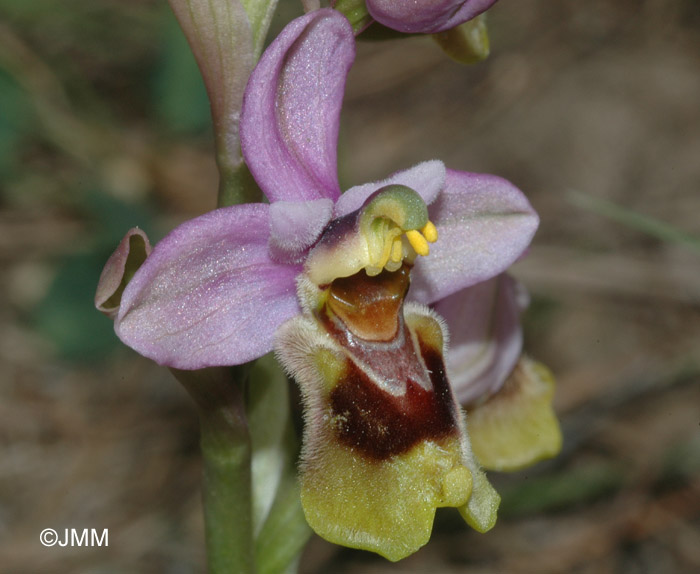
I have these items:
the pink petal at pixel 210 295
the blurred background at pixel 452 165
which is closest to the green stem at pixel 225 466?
the pink petal at pixel 210 295

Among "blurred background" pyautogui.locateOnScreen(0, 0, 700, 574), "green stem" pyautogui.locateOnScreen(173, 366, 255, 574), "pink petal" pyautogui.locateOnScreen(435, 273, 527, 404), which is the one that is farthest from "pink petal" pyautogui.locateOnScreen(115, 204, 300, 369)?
"blurred background" pyautogui.locateOnScreen(0, 0, 700, 574)

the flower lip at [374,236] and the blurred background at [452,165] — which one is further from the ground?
the flower lip at [374,236]

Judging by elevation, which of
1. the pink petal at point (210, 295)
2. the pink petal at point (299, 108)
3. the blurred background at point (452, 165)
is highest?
the pink petal at point (299, 108)

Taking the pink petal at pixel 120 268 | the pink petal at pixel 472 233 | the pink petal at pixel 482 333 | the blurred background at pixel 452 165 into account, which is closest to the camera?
the pink petal at pixel 120 268

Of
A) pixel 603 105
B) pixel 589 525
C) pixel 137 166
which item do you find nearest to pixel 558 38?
pixel 603 105

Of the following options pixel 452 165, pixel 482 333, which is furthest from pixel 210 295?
pixel 452 165

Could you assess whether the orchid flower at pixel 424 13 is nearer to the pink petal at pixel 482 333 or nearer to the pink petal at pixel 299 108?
the pink petal at pixel 299 108

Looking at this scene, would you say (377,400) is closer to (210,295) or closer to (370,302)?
(370,302)
